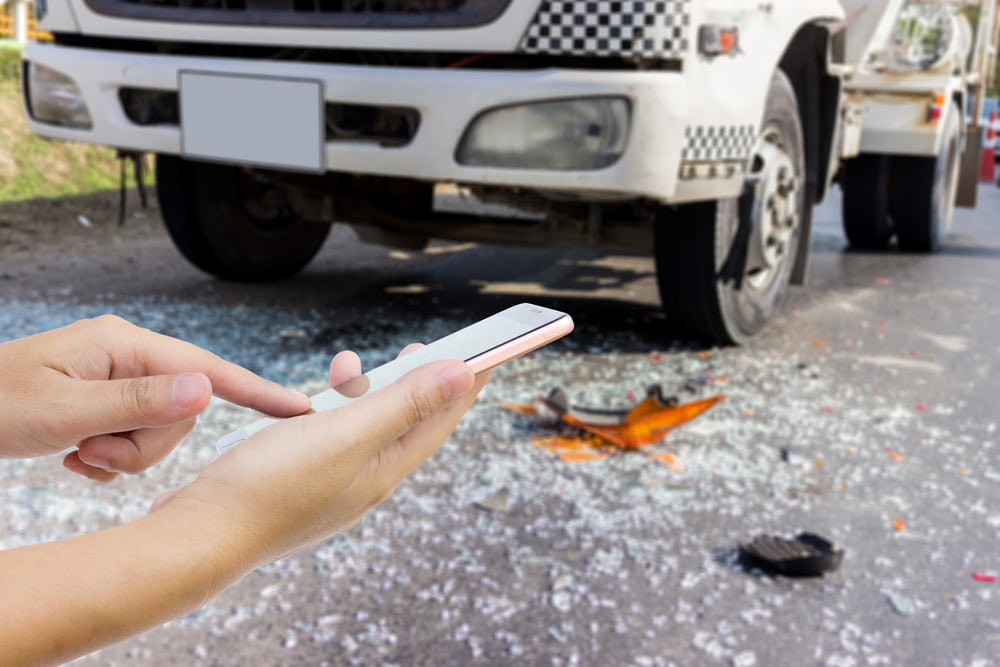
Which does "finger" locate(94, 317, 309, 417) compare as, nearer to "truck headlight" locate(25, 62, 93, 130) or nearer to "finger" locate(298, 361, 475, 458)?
"finger" locate(298, 361, 475, 458)

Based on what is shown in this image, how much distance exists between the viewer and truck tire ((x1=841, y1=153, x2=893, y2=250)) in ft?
21.2

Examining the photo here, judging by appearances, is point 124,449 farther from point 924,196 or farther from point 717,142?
point 924,196

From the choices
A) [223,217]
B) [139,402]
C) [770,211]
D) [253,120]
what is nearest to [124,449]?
[139,402]

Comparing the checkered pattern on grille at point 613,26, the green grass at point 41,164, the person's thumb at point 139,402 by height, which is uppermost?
the checkered pattern on grille at point 613,26

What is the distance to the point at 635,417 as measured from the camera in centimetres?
297

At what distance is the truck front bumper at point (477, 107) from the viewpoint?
117 inches

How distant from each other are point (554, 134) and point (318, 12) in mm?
944

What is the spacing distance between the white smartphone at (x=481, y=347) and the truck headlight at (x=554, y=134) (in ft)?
6.48

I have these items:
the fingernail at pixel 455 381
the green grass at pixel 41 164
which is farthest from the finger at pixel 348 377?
the green grass at pixel 41 164

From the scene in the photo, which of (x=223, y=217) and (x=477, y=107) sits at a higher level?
(x=477, y=107)

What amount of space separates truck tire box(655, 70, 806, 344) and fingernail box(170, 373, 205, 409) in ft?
9.26

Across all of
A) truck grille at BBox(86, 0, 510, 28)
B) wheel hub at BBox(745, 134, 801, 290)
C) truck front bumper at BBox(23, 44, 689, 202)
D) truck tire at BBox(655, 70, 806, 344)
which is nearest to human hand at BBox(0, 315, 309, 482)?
truck front bumper at BBox(23, 44, 689, 202)

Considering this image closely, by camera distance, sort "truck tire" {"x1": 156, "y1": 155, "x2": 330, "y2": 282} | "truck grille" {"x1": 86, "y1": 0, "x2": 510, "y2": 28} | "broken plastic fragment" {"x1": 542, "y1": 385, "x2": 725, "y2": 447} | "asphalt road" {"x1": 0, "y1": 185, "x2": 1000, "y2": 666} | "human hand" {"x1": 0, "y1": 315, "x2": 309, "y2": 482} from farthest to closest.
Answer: "truck tire" {"x1": 156, "y1": 155, "x2": 330, "y2": 282} < "truck grille" {"x1": 86, "y1": 0, "x2": 510, "y2": 28} < "broken plastic fragment" {"x1": 542, "y1": 385, "x2": 725, "y2": 447} < "asphalt road" {"x1": 0, "y1": 185, "x2": 1000, "y2": 666} < "human hand" {"x1": 0, "y1": 315, "x2": 309, "y2": 482}

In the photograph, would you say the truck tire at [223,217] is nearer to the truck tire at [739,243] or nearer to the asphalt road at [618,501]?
the asphalt road at [618,501]
